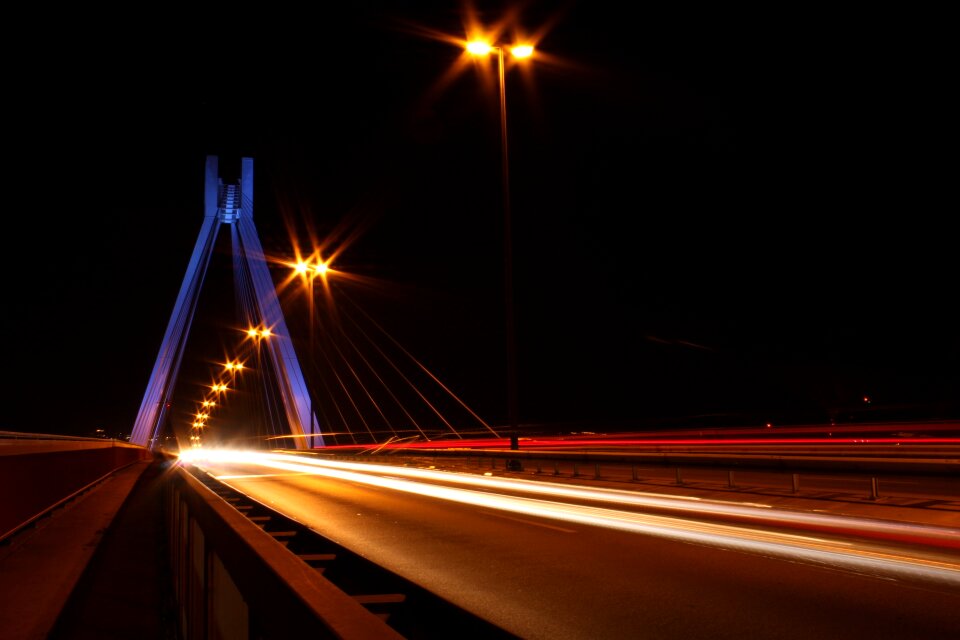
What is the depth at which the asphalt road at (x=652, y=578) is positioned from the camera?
532 centimetres

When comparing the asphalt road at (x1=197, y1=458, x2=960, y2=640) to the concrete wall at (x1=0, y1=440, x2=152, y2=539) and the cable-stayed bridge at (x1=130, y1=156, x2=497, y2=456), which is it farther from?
the cable-stayed bridge at (x1=130, y1=156, x2=497, y2=456)

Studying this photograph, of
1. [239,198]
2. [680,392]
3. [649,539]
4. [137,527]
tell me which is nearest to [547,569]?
[649,539]

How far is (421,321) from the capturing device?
1800 inches

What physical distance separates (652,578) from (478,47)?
14.6 meters

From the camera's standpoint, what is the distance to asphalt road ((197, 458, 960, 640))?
5.32 metres

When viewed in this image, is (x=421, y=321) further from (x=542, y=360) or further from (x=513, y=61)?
(x=513, y=61)

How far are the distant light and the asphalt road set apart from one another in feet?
37.4

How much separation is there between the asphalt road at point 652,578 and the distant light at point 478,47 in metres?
11.4

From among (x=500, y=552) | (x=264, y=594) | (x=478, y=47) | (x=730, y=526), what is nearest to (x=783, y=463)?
→ (x=730, y=526)

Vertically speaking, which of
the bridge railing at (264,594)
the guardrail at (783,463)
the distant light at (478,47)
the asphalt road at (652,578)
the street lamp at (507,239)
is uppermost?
the distant light at (478,47)

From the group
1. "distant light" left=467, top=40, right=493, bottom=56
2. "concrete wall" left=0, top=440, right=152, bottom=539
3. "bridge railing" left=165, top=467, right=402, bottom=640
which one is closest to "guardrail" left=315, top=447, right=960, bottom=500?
"bridge railing" left=165, top=467, right=402, bottom=640

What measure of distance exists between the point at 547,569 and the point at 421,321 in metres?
38.5

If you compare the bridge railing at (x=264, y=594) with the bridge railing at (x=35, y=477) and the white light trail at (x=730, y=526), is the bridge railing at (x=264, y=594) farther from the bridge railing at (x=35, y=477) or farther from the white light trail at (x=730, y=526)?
the bridge railing at (x=35, y=477)

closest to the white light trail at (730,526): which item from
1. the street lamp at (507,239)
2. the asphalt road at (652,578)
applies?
the asphalt road at (652,578)
